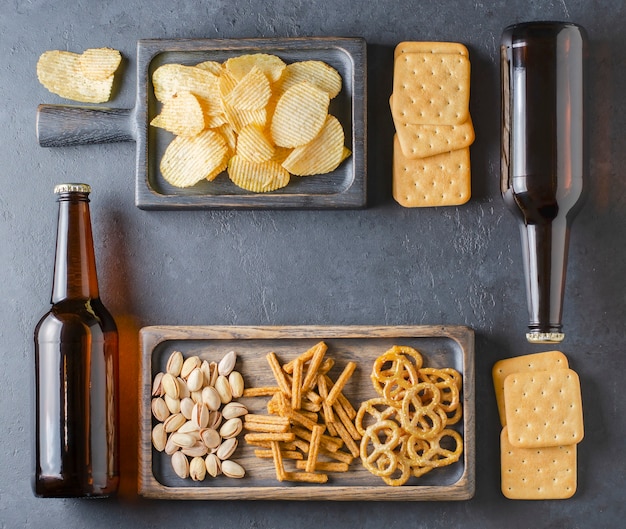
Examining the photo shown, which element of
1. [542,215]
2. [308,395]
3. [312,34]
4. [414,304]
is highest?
[312,34]

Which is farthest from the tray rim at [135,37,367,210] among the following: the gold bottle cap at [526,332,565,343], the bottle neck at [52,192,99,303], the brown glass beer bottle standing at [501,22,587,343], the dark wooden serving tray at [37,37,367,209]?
the gold bottle cap at [526,332,565,343]

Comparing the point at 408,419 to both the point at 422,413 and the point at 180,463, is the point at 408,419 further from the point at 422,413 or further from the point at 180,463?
the point at 180,463

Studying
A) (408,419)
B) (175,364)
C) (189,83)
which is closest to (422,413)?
(408,419)

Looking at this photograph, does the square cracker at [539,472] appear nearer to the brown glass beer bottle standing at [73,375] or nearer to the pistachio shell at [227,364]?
the pistachio shell at [227,364]

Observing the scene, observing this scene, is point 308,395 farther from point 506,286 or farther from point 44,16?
point 44,16

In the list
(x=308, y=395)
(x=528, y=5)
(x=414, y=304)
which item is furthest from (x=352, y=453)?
(x=528, y=5)

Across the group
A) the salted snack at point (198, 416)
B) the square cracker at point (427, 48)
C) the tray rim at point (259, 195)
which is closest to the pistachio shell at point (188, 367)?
the salted snack at point (198, 416)
